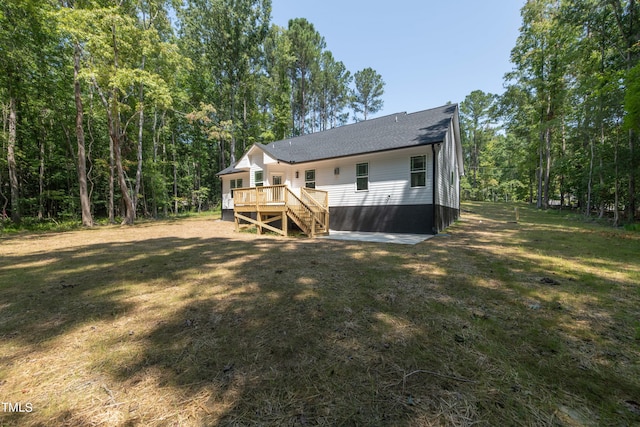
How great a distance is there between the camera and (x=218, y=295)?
3611 millimetres

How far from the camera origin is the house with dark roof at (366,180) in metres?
10.3

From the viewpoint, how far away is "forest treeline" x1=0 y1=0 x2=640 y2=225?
12.9 m

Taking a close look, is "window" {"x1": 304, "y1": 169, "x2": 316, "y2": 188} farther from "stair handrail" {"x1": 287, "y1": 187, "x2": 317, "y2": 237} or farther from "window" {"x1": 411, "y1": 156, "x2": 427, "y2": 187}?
"window" {"x1": 411, "y1": 156, "x2": 427, "y2": 187}

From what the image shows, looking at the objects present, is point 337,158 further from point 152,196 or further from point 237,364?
point 152,196

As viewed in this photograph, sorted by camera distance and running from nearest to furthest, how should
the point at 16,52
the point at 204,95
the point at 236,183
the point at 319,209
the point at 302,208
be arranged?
the point at 302,208, the point at 319,209, the point at 16,52, the point at 236,183, the point at 204,95

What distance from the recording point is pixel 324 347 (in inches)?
89.8

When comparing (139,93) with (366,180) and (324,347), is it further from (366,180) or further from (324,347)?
(324,347)

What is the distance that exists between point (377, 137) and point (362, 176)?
2.44 m

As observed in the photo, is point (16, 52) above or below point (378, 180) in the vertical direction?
above

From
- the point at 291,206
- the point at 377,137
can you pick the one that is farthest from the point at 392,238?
the point at 377,137

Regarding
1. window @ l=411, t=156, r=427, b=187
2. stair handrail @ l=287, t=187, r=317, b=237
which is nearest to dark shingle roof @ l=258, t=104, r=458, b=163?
window @ l=411, t=156, r=427, b=187

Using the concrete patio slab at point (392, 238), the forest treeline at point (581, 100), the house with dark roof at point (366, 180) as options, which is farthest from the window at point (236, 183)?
the forest treeline at point (581, 100)

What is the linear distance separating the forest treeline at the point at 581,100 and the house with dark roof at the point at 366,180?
19.2ft

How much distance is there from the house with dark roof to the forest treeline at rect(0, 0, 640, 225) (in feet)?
19.1
